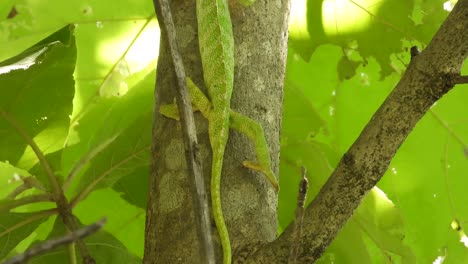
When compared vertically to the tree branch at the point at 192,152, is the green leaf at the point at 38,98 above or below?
above

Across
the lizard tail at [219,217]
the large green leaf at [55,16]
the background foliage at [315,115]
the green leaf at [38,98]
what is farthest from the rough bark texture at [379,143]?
the large green leaf at [55,16]

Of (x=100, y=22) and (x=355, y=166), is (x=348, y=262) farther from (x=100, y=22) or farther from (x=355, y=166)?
(x=100, y=22)

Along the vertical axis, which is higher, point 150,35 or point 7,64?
point 150,35

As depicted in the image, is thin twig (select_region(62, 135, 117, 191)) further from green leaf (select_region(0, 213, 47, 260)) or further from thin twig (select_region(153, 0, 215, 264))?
thin twig (select_region(153, 0, 215, 264))

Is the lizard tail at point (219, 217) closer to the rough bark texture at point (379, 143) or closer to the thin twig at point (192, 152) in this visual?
the rough bark texture at point (379, 143)

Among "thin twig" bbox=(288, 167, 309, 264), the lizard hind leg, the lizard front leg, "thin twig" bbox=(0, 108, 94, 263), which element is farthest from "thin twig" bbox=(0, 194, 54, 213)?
"thin twig" bbox=(288, 167, 309, 264)

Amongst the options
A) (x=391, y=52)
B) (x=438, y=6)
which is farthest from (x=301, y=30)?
(x=438, y=6)

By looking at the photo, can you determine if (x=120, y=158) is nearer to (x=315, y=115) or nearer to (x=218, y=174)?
(x=218, y=174)
